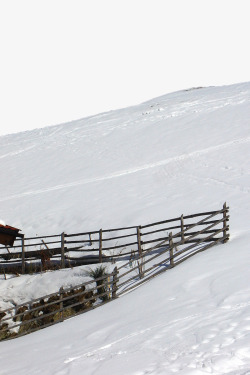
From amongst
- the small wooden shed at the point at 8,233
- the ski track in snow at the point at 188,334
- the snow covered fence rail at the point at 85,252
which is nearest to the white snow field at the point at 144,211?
the ski track in snow at the point at 188,334

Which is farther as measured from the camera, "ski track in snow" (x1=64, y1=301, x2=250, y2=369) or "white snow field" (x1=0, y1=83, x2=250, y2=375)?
"white snow field" (x1=0, y1=83, x2=250, y2=375)

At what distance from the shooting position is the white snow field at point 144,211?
8.63 metres

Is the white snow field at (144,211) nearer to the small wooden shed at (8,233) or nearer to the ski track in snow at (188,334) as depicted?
the ski track in snow at (188,334)

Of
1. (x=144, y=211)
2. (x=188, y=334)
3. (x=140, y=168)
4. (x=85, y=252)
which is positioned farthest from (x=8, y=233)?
(x=140, y=168)

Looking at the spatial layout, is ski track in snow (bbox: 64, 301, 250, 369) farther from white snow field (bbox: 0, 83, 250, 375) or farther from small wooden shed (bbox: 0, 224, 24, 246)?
small wooden shed (bbox: 0, 224, 24, 246)

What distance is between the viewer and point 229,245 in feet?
51.1

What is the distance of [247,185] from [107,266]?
426 inches

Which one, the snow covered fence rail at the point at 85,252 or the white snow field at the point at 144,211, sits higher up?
the white snow field at the point at 144,211

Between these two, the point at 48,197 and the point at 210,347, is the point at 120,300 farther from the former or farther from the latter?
the point at 48,197

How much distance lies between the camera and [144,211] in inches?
956

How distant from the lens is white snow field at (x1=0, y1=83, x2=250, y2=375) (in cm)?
863

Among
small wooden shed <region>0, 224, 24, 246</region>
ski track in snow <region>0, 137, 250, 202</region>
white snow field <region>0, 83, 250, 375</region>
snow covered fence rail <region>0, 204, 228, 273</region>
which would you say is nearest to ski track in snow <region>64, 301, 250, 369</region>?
white snow field <region>0, 83, 250, 375</region>

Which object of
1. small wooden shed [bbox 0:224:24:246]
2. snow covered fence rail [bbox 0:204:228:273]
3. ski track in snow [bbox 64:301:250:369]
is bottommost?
snow covered fence rail [bbox 0:204:228:273]

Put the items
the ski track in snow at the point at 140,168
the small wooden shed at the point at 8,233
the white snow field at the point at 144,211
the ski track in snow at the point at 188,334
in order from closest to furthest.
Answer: the ski track in snow at the point at 188,334
the white snow field at the point at 144,211
the small wooden shed at the point at 8,233
the ski track in snow at the point at 140,168
